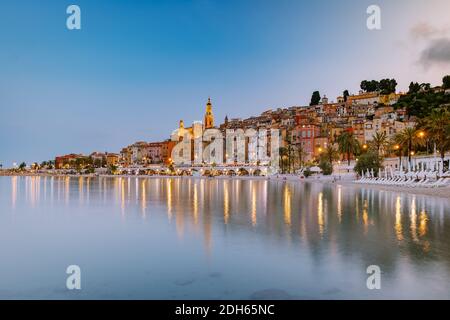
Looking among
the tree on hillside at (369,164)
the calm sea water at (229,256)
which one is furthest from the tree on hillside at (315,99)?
the calm sea water at (229,256)

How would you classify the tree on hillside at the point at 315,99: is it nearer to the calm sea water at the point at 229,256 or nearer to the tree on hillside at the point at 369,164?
the tree on hillside at the point at 369,164

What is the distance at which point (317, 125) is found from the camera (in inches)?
4656

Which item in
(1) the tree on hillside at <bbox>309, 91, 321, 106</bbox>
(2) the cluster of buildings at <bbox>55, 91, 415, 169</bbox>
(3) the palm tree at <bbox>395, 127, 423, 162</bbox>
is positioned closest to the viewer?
(3) the palm tree at <bbox>395, 127, 423, 162</bbox>

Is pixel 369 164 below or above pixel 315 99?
below

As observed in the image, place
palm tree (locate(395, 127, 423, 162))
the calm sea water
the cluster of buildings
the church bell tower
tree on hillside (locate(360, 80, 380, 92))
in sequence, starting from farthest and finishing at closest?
the church bell tower → tree on hillside (locate(360, 80, 380, 92)) → the cluster of buildings → palm tree (locate(395, 127, 423, 162)) → the calm sea water

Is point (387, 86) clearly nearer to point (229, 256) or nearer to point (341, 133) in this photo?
point (341, 133)

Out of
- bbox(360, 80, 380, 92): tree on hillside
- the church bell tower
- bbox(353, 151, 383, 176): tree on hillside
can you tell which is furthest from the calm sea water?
the church bell tower

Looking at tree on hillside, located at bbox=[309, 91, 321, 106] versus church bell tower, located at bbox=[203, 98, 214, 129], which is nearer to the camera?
tree on hillside, located at bbox=[309, 91, 321, 106]

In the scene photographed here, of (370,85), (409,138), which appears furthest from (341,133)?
(370,85)

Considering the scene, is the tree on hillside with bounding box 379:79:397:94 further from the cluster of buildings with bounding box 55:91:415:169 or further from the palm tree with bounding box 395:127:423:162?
the palm tree with bounding box 395:127:423:162

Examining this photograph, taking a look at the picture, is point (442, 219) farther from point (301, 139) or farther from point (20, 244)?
point (301, 139)

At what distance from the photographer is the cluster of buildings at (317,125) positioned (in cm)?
10131

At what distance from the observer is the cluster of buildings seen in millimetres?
101312

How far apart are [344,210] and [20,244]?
15.2m
